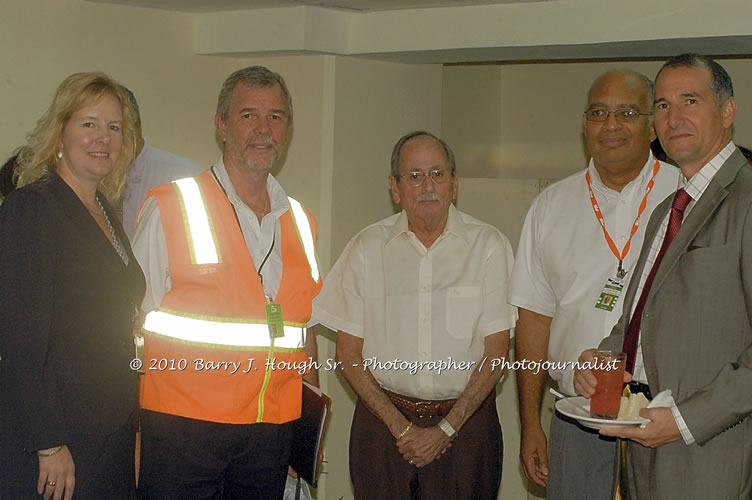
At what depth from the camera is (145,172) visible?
4305mm

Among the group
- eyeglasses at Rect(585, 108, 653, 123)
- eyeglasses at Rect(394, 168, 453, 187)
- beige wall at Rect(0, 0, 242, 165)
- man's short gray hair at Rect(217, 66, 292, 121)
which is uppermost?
beige wall at Rect(0, 0, 242, 165)

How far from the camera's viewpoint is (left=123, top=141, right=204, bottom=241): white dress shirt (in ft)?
13.8

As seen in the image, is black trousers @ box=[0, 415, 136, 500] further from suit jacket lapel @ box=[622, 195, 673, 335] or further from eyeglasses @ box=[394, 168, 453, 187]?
suit jacket lapel @ box=[622, 195, 673, 335]

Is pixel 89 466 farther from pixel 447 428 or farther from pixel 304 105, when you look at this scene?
pixel 304 105

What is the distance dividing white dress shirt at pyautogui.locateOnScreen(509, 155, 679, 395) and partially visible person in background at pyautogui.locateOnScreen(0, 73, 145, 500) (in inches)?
54.8

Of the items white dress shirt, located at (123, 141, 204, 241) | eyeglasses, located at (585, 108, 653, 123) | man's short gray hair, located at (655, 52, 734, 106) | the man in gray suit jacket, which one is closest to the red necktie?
the man in gray suit jacket

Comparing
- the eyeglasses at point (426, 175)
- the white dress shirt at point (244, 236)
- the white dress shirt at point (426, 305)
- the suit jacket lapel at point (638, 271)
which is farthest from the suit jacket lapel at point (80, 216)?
the suit jacket lapel at point (638, 271)

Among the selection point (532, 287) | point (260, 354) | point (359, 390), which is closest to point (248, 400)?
point (260, 354)

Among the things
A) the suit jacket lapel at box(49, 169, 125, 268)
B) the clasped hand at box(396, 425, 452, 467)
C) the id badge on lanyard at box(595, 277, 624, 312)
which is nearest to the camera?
the suit jacket lapel at box(49, 169, 125, 268)

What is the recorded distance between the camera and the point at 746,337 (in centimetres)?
246

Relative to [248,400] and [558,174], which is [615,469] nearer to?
[248,400]

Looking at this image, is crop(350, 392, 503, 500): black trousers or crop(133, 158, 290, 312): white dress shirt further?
crop(350, 392, 503, 500): black trousers

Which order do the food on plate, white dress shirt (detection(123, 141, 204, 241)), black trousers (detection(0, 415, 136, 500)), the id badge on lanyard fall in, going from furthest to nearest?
white dress shirt (detection(123, 141, 204, 241)), the id badge on lanyard, black trousers (detection(0, 415, 136, 500)), the food on plate

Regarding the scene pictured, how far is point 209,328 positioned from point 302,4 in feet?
6.28
